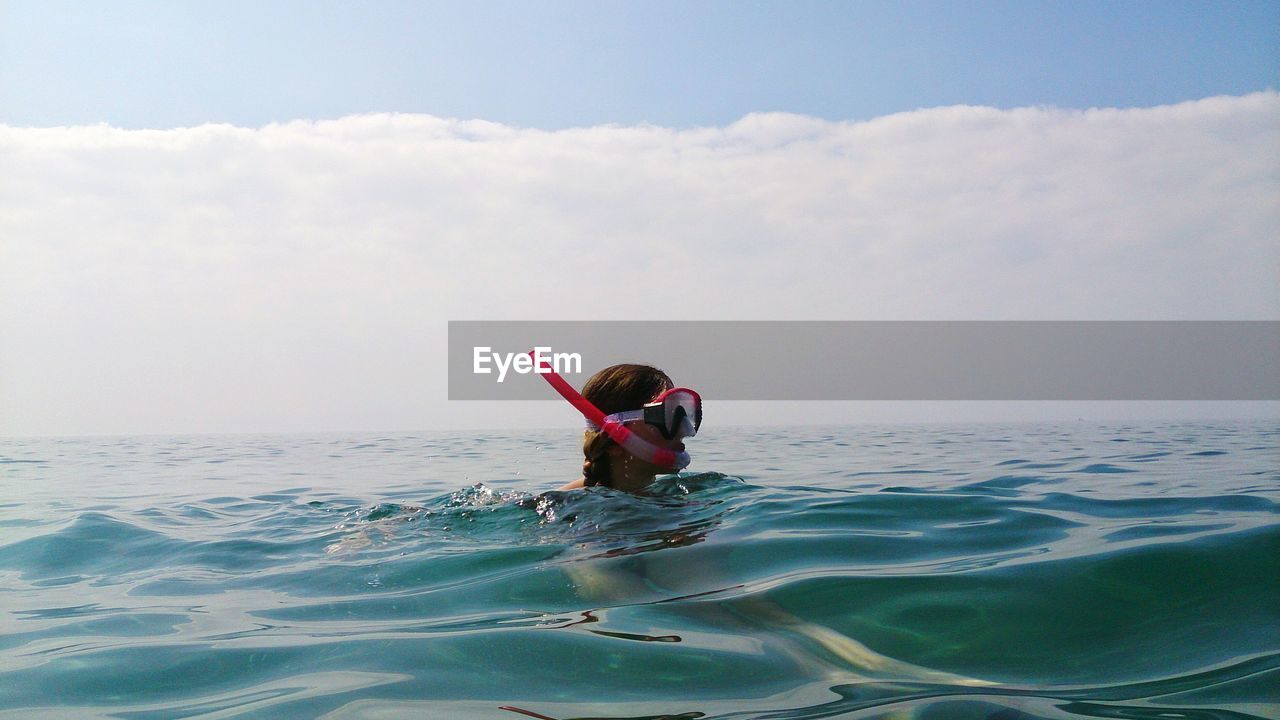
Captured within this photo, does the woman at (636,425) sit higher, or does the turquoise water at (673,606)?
the woman at (636,425)

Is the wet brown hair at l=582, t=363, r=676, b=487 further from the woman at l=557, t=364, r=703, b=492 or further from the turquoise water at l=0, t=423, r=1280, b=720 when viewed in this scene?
the turquoise water at l=0, t=423, r=1280, b=720

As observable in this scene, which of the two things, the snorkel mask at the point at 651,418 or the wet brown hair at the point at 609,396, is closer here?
the snorkel mask at the point at 651,418

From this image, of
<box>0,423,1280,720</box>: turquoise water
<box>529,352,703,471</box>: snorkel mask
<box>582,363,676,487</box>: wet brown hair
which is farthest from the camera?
<box>582,363,676,487</box>: wet brown hair

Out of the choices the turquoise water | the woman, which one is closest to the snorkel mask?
the woman

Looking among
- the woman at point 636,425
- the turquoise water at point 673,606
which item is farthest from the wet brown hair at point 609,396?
the turquoise water at point 673,606

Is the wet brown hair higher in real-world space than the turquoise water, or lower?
higher

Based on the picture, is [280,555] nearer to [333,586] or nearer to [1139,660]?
[333,586]

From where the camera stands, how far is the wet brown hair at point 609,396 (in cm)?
489

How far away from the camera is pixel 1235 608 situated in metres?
2.66

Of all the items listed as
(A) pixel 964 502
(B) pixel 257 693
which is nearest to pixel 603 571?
(B) pixel 257 693

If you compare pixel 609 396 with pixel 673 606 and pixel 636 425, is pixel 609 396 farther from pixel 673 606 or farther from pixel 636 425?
pixel 673 606

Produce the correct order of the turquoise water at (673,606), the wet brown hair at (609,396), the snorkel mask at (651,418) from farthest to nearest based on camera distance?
1. the wet brown hair at (609,396)
2. the snorkel mask at (651,418)
3. the turquoise water at (673,606)

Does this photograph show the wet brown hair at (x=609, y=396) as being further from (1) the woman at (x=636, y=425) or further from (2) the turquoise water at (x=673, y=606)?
(2) the turquoise water at (x=673, y=606)

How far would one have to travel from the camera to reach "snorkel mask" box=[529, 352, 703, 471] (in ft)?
15.4
